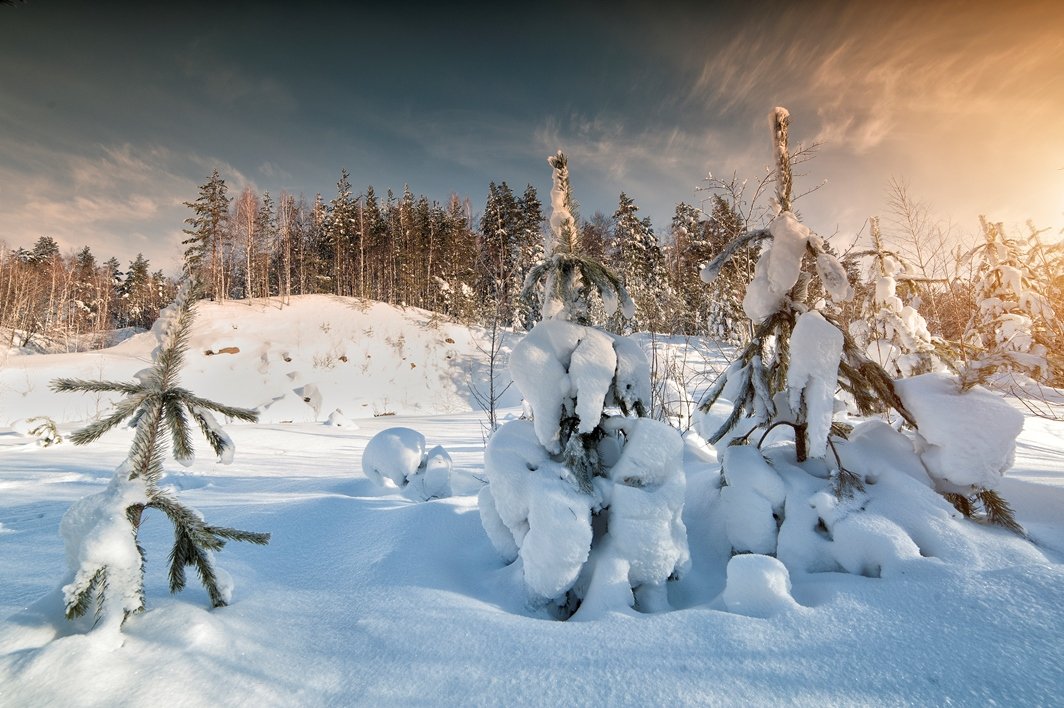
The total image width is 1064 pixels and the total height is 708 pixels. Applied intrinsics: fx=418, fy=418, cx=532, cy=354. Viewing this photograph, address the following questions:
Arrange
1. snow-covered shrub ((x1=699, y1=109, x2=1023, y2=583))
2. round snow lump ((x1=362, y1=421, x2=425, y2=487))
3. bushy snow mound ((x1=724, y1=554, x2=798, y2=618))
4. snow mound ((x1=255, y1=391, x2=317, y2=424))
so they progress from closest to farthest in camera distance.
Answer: bushy snow mound ((x1=724, y1=554, x2=798, y2=618)) < snow-covered shrub ((x1=699, y1=109, x2=1023, y2=583)) < round snow lump ((x1=362, y1=421, x2=425, y2=487)) < snow mound ((x1=255, y1=391, x2=317, y2=424))

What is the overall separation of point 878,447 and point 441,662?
9.17 feet

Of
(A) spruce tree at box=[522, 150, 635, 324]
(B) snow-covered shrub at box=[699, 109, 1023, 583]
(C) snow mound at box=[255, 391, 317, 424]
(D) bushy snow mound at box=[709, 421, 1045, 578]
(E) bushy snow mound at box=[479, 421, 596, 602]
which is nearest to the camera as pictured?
(D) bushy snow mound at box=[709, 421, 1045, 578]

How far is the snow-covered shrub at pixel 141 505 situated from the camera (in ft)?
4.43

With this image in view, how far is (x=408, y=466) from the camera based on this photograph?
418 cm

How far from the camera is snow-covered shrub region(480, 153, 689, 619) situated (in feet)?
6.98

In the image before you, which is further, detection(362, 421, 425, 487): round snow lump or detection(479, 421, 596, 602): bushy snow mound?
detection(362, 421, 425, 487): round snow lump

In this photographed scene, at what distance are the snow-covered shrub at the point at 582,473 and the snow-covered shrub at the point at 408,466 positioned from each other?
1551 millimetres

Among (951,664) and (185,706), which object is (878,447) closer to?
(951,664)

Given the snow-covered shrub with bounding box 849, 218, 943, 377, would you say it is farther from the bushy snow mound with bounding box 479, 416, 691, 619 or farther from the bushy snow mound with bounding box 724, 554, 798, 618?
the bushy snow mound with bounding box 724, 554, 798, 618

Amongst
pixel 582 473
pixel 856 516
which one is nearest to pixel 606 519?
pixel 582 473

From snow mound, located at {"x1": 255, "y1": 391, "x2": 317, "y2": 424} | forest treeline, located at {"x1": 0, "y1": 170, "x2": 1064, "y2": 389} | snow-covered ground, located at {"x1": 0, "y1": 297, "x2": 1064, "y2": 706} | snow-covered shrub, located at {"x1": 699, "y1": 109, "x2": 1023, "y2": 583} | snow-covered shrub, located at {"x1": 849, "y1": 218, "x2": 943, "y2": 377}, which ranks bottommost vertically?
snow mound, located at {"x1": 255, "y1": 391, "x2": 317, "y2": 424}

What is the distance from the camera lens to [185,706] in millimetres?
1185

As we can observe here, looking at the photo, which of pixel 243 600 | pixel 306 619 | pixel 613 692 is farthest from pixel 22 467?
pixel 613 692

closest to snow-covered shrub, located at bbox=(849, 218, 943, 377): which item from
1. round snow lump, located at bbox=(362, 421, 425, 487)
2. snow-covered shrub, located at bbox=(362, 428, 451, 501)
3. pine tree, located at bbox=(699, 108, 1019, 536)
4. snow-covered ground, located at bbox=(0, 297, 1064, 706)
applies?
snow-covered ground, located at bbox=(0, 297, 1064, 706)
